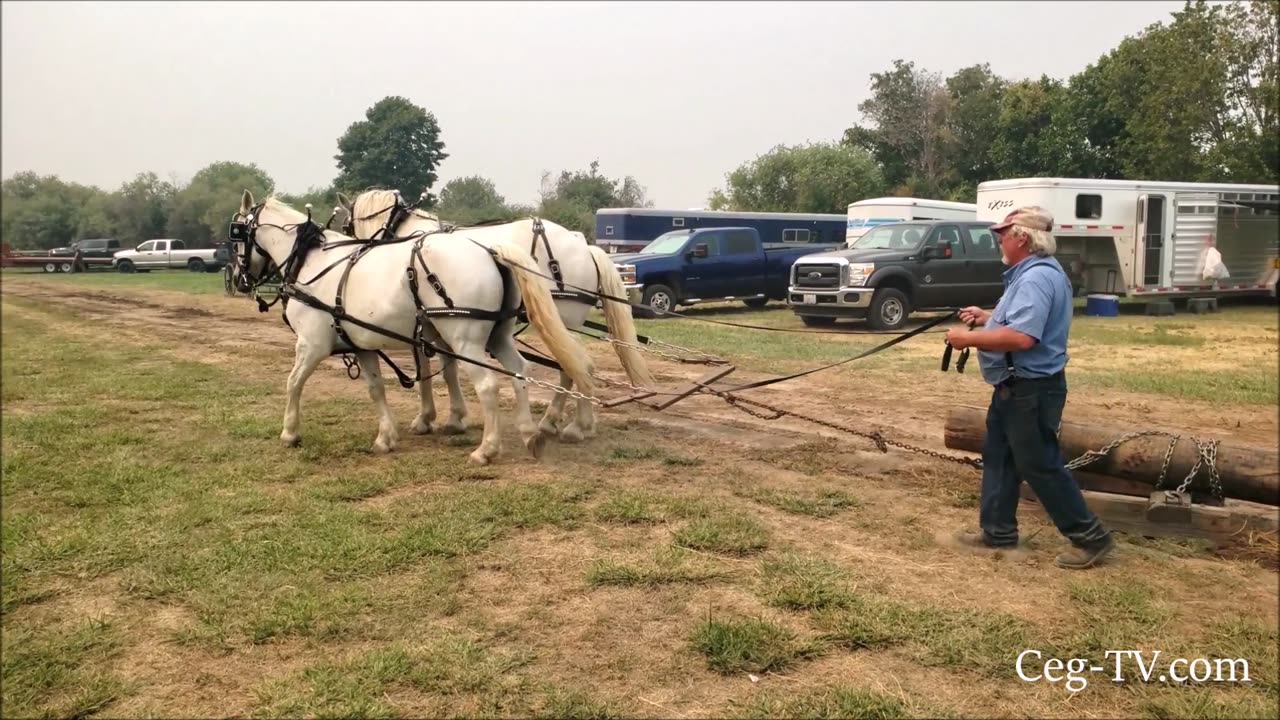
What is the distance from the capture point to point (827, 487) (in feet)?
18.5

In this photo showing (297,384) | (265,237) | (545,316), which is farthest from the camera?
(265,237)

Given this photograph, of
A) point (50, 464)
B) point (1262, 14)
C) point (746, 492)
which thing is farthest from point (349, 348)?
point (1262, 14)

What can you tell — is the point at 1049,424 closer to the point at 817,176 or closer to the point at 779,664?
the point at 779,664

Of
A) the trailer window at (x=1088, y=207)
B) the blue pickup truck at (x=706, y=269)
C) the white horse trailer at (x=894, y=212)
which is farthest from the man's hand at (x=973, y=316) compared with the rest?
the white horse trailer at (x=894, y=212)

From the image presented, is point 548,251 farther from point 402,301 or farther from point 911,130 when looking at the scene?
→ point 911,130

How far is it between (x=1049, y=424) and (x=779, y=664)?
1.87 metres

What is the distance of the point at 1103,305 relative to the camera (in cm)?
1878

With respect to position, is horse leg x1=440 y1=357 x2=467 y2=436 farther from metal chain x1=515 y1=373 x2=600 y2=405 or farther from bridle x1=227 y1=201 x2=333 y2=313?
bridle x1=227 y1=201 x2=333 y2=313

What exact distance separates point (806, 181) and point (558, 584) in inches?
1797

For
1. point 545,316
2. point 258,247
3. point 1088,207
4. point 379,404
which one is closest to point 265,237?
point 258,247

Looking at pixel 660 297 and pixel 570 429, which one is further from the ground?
pixel 660 297

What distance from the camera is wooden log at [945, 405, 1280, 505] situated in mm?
4316

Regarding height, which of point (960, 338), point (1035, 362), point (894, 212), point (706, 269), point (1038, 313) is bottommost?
point (1035, 362)

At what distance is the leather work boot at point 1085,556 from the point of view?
4109 mm
